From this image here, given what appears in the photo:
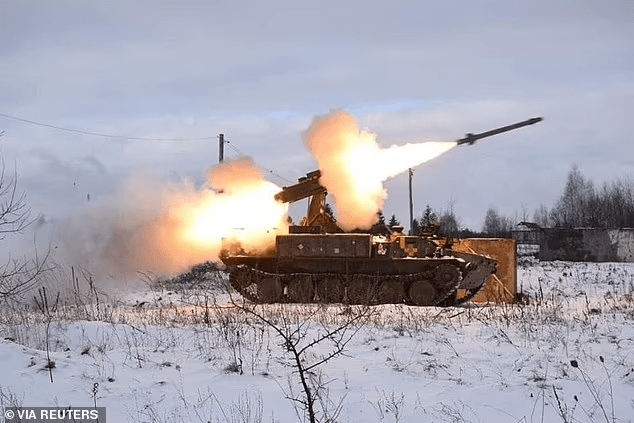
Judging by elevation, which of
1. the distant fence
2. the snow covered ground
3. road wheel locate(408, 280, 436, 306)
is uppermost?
the distant fence

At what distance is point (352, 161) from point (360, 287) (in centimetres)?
377

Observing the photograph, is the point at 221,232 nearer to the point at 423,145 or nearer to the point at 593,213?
the point at 423,145

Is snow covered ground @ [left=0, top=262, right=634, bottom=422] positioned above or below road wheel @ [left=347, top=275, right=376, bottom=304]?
below

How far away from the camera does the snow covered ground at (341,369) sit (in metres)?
8.45

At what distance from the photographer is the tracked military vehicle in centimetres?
2139

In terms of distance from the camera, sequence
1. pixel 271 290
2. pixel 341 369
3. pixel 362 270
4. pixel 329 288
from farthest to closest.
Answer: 1. pixel 271 290
2. pixel 362 270
3. pixel 329 288
4. pixel 341 369

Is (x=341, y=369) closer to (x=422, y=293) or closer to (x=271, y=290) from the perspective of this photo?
(x=422, y=293)

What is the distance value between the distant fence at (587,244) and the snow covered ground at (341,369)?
30301mm

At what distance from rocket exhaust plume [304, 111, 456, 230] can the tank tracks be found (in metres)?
2.28

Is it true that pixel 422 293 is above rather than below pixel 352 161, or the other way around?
below

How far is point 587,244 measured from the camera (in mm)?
43812

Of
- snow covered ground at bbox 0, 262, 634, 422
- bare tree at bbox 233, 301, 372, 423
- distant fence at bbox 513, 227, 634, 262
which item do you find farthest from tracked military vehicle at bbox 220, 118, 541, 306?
distant fence at bbox 513, 227, 634, 262

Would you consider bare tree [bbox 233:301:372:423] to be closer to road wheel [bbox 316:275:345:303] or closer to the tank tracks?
the tank tracks

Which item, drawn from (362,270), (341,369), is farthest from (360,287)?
(341,369)
